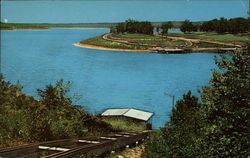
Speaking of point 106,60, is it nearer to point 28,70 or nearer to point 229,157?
point 28,70

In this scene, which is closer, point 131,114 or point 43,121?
point 43,121

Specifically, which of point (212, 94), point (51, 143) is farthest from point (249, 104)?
point (51, 143)

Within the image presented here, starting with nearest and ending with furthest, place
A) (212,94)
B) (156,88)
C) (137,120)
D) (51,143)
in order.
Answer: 1. (51,143)
2. (212,94)
3. (137,120)
4. (156,88)

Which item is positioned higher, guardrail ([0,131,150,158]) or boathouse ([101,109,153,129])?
guardrail ([0,131,150,158])

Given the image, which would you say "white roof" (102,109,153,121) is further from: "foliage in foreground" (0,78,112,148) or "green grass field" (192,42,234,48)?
"green grass field" (192,42,234,48)

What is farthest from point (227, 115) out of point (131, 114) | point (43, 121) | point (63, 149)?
point (131, 114)

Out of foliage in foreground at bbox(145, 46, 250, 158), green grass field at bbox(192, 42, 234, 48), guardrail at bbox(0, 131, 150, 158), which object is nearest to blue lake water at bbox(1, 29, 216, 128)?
green grass field at bbox(192, 42, 234, 48)

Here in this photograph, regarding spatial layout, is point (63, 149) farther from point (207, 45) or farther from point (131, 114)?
point (207, 45)
